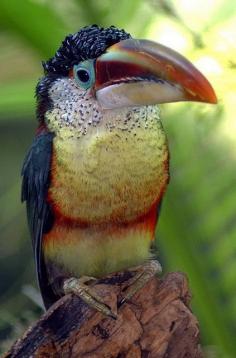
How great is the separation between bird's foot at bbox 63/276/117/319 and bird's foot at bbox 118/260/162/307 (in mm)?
40

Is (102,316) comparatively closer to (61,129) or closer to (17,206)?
(61,129)

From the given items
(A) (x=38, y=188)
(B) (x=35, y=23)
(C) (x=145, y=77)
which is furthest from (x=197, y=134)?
(C) (x=145, y=77)

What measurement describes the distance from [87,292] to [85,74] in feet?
1.45

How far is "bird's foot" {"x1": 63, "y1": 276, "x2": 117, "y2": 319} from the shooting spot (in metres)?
1.85

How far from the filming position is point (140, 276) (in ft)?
6.44

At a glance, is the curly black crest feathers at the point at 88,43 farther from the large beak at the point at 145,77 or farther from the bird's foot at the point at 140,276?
the bird's foot at the point at 140,276

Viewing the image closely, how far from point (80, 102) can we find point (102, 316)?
1.44 feet

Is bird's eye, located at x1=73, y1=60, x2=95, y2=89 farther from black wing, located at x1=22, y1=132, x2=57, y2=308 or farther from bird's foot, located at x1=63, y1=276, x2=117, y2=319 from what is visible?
bird's foot, located at x1=63, y1=276, x2=117, y2=319

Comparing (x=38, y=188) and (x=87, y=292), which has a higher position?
(x=38, y=188)

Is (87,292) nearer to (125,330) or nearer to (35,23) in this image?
(125,330)

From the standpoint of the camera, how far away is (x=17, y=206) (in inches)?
151

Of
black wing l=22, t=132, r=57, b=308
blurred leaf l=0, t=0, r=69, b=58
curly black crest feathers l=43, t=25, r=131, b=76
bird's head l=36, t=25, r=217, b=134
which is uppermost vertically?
blurred leaf l=0, t=0, r=69, b=58

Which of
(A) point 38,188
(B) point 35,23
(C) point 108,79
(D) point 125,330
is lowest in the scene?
(D) point 125,330

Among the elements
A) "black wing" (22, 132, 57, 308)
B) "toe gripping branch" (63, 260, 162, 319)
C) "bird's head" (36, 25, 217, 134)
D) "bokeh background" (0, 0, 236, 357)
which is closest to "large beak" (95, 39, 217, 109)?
"bird's head" (36, 25, 217, 134)
